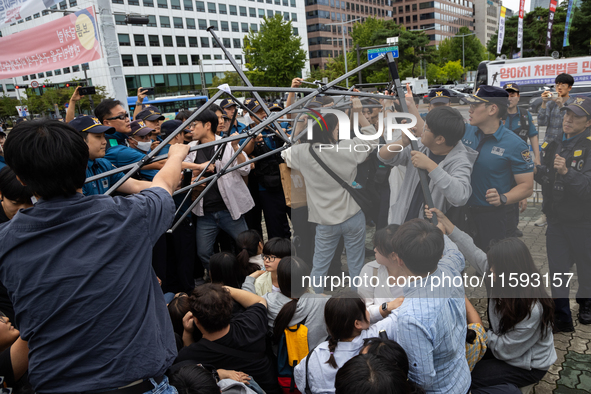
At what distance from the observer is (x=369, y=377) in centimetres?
174

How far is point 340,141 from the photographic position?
2498mm

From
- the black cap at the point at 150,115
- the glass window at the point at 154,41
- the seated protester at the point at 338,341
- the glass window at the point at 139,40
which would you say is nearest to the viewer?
the seated protester at the point at 338,341

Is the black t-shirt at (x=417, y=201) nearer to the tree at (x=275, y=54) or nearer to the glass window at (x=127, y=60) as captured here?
the tree at (x=275, y=54)

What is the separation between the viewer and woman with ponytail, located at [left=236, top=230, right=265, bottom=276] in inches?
148

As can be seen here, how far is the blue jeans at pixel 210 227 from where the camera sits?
4551 millimetres

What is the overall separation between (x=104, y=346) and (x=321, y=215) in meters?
1.61

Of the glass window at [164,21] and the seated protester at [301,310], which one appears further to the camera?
the glass window at [164,21]

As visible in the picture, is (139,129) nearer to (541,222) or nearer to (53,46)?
(53,46)

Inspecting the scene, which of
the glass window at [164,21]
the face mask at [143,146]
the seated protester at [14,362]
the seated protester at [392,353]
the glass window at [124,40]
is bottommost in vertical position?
the seated protester at [392,353]

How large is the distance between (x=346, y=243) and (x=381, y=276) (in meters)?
0.40

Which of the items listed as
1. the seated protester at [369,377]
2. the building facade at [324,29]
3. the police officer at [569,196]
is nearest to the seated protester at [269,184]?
the police officer at [569,196]

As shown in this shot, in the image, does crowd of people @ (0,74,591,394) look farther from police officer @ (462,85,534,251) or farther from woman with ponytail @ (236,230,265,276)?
woman with ponytail @ (236,230,265,276)

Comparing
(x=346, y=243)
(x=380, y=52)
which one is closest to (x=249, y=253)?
(x=346, y=243)

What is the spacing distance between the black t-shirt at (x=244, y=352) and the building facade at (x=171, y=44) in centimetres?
4921
